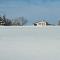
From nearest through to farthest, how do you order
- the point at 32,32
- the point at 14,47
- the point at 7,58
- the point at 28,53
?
1. the point at 7,58
2. the point at 28,53
3. the point at 14,47
4. the point at 32,32

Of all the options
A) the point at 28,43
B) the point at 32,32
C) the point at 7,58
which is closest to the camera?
the point at 7,58

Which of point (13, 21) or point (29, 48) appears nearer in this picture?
point (29, 48)

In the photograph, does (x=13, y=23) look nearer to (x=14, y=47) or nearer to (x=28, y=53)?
(x=14, y=47)

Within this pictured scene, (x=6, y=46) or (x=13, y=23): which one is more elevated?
(x=13, y=23)

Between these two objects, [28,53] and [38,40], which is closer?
[28,53]

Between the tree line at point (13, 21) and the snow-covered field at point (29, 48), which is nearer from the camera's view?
the snow-covered field at point (29, 48)

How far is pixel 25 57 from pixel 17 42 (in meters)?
0.57

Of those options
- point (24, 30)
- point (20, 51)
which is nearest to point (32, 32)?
point (24, 30)

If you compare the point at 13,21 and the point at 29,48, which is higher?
the point at 13,21

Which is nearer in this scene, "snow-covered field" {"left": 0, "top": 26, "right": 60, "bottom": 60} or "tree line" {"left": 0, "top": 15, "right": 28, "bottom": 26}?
"snow-covered field" {"left": 0, "top": 26, "right": 60, "bottom": 60}

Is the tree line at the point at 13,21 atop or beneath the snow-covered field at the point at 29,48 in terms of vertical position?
atop

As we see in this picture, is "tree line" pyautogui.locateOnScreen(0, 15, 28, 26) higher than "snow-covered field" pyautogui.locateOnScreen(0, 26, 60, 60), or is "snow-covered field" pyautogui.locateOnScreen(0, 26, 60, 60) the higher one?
"tree line" pyautogui.locateOnScreen(0, 15, 28, 26)

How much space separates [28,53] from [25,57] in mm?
136

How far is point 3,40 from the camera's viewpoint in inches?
108
